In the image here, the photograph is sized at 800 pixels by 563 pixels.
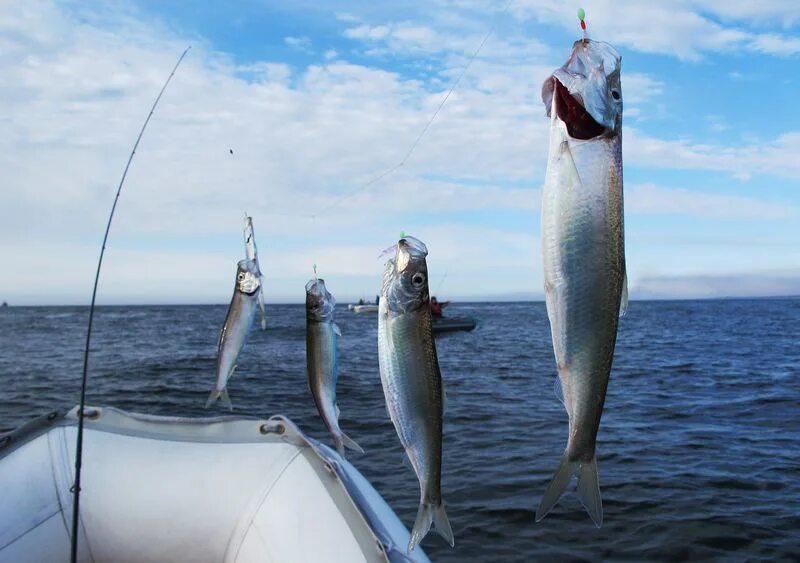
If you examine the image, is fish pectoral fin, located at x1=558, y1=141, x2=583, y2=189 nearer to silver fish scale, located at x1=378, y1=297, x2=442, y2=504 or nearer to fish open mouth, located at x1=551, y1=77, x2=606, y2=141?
fish open mouth, located at x1=551, y1=77, x2=606, y2=141

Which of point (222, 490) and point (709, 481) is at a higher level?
point (222, 490)

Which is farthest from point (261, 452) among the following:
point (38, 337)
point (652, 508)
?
point (38, 337)

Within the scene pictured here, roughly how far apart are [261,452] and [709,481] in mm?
8759

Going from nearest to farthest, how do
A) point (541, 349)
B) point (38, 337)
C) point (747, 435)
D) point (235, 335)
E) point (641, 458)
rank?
point (235, 335), point (641, 458), point (747, 435), point (541, 349), point (38, 337)

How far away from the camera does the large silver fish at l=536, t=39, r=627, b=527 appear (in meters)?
1.74

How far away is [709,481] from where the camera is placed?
1093cm

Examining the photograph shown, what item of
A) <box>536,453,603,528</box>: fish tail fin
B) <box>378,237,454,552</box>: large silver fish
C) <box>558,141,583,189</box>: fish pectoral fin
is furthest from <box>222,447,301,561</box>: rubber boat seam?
<box>558,141,583,189</box>: fish pectoral fin

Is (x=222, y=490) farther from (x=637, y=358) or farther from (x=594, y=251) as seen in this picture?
(x=637, y=358)

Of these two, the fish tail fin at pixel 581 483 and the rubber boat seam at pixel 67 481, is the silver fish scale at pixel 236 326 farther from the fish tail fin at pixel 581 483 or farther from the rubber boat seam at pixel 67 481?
the rubber boat seam at pixel 67 481

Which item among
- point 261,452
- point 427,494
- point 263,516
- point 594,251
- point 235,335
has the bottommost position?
point 263,516

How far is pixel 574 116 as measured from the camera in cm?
174

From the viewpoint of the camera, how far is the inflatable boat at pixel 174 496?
15.5ft

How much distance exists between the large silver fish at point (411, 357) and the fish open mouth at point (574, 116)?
30.2 inches

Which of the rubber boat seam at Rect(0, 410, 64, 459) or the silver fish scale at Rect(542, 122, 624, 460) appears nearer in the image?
the silver fish scale at Rect(542, 122, 624, 460)
